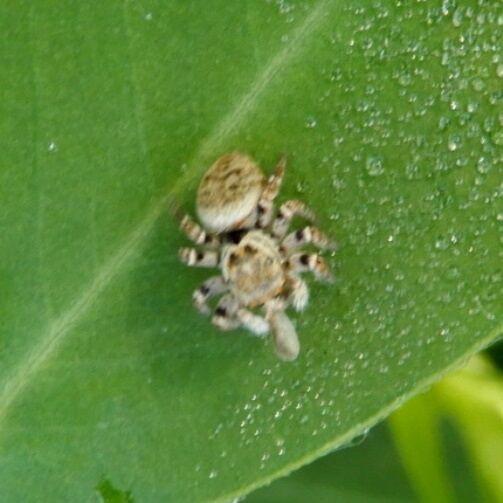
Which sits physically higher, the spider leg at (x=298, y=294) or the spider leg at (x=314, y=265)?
the spider leg at (x=314, y=265)

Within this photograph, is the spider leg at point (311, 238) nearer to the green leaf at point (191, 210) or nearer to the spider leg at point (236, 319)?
the green leaf at point (191, 210)

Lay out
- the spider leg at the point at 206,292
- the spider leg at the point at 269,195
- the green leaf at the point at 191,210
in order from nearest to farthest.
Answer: the green leaf at the point at 191,210, the spider leg at the point at 269,195, the spider leg at the point at 206,292

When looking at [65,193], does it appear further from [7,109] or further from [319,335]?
[319,335]

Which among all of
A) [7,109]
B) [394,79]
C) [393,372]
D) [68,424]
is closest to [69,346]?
[68,424]

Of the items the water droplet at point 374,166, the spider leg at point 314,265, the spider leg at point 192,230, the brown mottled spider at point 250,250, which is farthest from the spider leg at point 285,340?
the water droplet at point 374,166

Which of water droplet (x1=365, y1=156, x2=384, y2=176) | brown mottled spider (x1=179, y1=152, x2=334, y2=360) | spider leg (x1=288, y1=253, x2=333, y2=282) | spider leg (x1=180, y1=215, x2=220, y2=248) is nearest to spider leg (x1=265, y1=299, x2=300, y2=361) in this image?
brown mottled spider (x1=179, y1=152, x2=334, y2=360)

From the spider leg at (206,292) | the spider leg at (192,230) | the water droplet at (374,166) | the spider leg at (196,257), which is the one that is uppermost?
the water droplet at (374,166)

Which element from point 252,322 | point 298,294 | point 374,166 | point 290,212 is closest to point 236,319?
point 252,322
